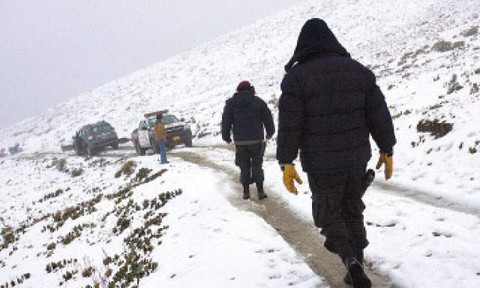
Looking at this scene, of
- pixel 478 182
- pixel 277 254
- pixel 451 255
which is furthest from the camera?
pixel 478 182

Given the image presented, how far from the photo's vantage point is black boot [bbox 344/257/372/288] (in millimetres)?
4559

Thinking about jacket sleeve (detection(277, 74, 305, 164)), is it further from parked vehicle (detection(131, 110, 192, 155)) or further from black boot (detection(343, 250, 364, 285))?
parked vehicle (detection(131, 110, 192, 155))

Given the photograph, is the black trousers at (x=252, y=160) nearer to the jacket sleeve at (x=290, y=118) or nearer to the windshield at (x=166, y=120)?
the jacket sleeve at (x=290, y=118)

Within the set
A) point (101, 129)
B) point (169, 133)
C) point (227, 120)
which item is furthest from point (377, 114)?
point (101, 129)

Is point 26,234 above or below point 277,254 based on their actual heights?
below

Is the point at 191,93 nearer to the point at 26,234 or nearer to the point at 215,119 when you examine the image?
the point at 215,119

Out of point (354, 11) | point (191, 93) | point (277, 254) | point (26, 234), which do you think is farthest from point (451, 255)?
point (354, 11)

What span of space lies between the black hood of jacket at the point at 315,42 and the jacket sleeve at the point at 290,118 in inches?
10.4

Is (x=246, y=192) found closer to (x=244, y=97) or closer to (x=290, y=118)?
(x=244, y=97)

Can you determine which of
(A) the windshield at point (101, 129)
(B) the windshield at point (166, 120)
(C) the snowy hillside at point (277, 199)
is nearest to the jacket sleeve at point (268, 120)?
(C) the snowy hillside at point (277, 199)

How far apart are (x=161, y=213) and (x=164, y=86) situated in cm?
5423

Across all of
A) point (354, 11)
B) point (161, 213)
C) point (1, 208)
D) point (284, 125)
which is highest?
point (354, 11)

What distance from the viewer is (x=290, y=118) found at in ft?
14.6

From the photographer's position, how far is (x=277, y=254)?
6.40 metres
